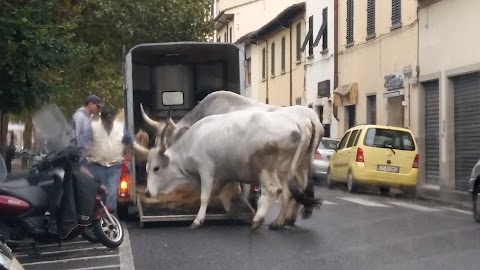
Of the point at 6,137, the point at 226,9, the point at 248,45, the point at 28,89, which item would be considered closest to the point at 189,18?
the point at 6,137

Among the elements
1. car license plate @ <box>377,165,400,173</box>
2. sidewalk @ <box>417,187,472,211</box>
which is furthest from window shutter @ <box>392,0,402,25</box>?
car license plate @ <box>377,165,400,173</box>

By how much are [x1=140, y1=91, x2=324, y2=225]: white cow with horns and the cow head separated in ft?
0.46

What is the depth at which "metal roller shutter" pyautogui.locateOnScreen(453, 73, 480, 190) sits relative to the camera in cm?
2448

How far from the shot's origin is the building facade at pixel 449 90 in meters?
24.6

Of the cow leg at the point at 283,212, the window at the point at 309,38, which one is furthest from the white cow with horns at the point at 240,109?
the window at the point at 309,38

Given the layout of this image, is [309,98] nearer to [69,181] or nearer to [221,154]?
[221,154]

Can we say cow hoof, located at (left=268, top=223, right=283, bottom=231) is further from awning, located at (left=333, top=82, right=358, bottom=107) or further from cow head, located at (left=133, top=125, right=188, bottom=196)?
awning, located at (left=333, top=82, right=358, bottom=107)

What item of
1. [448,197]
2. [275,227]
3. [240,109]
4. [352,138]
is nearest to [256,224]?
[275,227]

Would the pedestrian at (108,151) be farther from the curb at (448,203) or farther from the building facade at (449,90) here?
the building facade at (449,90)

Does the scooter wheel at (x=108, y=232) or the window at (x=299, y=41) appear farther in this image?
the window at (x=299, y=41)

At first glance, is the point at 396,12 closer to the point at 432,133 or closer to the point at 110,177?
the point at 432,133

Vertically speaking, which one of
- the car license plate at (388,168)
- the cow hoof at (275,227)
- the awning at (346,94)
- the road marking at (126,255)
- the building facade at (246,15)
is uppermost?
the building facade at (246,15)

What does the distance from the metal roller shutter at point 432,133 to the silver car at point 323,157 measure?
261 centimetres

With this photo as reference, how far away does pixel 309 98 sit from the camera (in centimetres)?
4094
